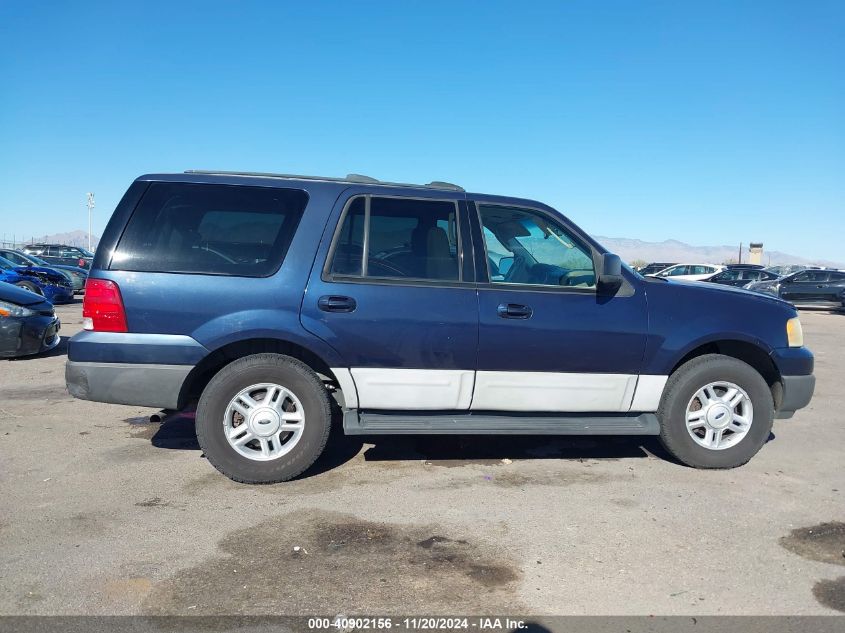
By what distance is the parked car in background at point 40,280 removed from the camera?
15203mm

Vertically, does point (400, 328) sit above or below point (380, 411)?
above

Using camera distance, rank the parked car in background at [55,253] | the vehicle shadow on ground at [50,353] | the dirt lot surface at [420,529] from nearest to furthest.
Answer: the dirt lot surface at [420,529], the vehicle shadow on ground at [50,353], the parked car in background at [55,253]

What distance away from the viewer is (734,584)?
3164mm

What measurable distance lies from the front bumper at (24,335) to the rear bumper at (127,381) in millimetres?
5122

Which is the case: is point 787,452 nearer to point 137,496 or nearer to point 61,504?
point 137,496

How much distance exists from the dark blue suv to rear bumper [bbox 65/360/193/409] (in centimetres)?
1

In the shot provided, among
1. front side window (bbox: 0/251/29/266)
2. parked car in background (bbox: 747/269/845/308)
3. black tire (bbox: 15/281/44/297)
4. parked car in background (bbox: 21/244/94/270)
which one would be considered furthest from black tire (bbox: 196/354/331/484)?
parked car in background (bbox: 21/244/94/270)

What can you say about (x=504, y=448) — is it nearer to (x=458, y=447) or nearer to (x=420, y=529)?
(x=458, y=447)

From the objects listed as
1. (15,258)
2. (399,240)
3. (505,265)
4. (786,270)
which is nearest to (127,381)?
(399,240)

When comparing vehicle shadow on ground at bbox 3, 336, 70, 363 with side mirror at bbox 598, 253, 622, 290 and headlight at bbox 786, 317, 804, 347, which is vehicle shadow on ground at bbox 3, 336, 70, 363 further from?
headlight at bbox 786, 317, 804, 347

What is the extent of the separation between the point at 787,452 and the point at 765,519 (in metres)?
1.72

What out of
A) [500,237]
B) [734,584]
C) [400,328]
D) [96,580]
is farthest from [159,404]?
[734,584]

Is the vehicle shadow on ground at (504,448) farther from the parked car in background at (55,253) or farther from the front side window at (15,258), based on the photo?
the parked car in background at (55,253)

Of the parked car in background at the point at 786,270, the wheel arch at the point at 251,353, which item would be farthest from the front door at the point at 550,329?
the parked car in background at the point at 786,270
